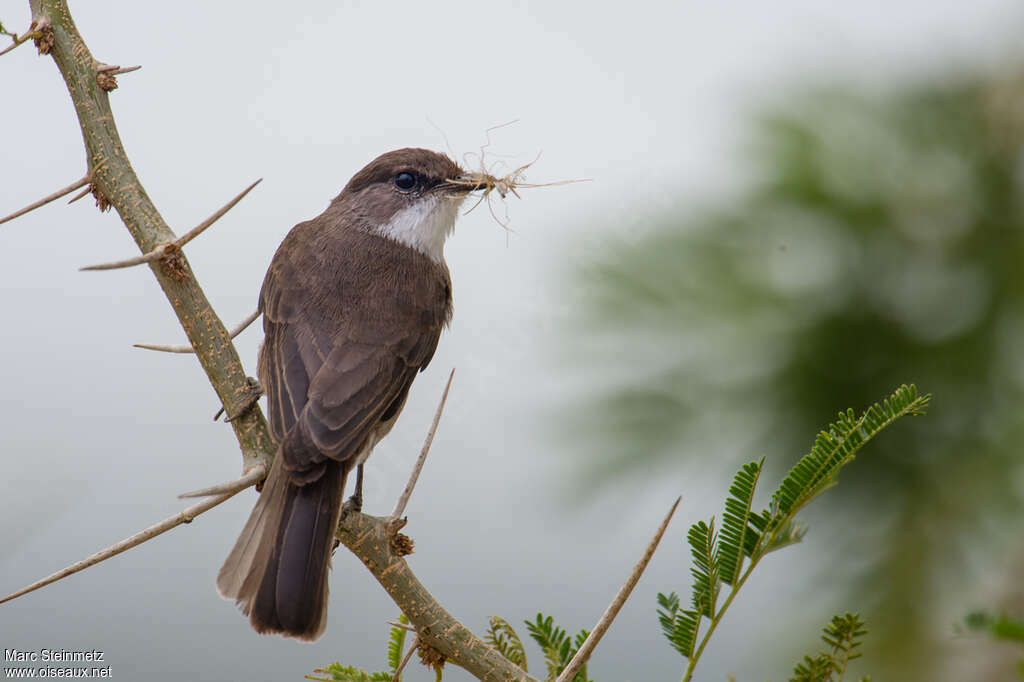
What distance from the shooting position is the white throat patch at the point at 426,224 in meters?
2.47

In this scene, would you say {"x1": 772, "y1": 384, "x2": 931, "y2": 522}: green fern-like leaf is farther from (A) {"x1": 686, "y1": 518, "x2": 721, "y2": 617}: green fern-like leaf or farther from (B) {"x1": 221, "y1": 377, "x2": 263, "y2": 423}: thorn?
(B) {"x1": 221, "y1": 377, "x2": 263, "y2": 423}: thorn

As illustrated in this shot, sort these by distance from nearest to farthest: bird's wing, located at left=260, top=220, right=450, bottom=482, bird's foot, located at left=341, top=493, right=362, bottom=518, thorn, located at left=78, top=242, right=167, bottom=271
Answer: thorn, located at left=78, top=242, right=167, bottom=271, bird's wing, located at left=260, top=220, right=450, bottom=482, bird's foot, located at left=341, top=493, right=362, bottom=518

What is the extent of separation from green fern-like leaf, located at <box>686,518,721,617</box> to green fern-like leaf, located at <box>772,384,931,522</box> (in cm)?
10

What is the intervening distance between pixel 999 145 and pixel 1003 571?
153 cm

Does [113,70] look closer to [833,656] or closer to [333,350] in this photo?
[333,350]

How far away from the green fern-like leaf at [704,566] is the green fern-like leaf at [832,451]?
0.32 feet

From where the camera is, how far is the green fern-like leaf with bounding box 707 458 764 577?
119 cm

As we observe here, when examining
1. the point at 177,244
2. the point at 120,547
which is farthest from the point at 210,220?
the point at 120,547

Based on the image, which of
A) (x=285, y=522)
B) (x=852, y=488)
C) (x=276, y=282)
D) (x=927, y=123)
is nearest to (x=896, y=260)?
(x=927, y=123)

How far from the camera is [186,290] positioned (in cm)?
154

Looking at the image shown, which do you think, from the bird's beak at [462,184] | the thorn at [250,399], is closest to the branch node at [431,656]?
the thorn at [250,399]

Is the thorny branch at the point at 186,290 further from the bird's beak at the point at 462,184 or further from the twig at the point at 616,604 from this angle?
the bird's beak at the point at 462,184

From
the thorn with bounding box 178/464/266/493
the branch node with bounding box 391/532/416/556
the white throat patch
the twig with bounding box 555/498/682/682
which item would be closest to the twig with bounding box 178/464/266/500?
the thorn with bounding box 178/464/266/493

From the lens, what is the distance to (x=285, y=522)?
1.70 m
